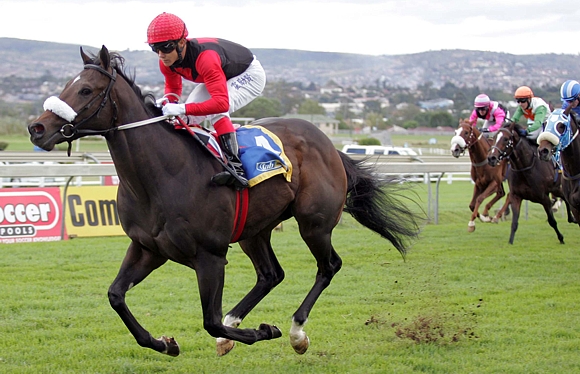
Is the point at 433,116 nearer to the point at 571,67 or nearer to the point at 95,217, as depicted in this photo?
the point at 571,67

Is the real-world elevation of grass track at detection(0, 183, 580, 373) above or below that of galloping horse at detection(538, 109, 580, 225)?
below

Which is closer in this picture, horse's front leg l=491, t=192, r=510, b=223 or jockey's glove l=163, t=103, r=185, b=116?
jockey's glove l=163, t=103, r=185, b=116

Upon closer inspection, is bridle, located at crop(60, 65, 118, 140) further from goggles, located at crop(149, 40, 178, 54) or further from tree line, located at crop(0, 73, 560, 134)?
tree line, located at crop(0, 73, 560, 134)

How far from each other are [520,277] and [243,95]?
4.47 metres

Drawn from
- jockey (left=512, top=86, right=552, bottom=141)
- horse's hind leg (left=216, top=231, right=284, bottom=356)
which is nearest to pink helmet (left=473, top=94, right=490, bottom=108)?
jockey (left=512, top=86, right=552, bottom=141)

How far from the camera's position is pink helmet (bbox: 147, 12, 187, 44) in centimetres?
434

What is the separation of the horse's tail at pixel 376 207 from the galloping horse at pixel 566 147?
208 centimetres

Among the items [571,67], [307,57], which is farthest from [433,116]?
[307,57]

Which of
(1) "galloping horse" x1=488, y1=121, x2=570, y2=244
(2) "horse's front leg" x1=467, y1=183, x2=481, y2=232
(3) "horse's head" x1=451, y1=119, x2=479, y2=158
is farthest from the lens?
(3) "horse's head" x1=451, y1=119, x2=479, y2=158

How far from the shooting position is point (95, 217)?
10391 millimetres

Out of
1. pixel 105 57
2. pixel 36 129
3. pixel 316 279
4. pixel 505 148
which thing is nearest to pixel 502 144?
pixel 505 148

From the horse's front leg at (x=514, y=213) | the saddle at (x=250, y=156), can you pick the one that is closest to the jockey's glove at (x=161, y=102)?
the saddle at (x=250, y=156)

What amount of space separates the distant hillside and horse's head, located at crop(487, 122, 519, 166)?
243 ft

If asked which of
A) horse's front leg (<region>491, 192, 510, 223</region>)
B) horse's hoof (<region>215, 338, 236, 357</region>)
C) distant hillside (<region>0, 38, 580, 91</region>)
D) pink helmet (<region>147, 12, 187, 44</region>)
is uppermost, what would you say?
pink helmet (<region>147, 12, 187, 44</region>)
